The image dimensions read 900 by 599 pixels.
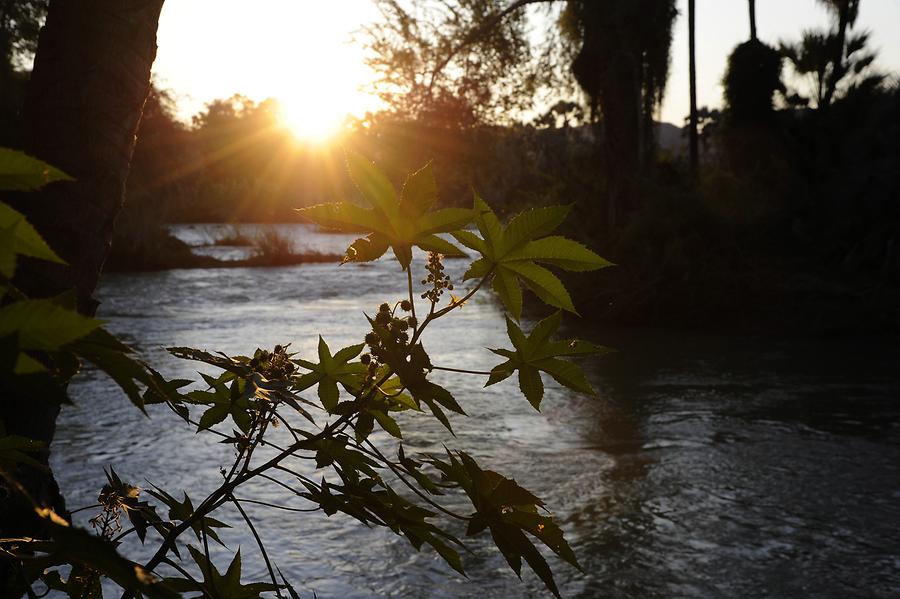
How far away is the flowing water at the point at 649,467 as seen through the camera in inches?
129

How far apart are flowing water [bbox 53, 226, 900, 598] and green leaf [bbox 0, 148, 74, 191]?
0.37 m

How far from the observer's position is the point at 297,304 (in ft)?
39.5

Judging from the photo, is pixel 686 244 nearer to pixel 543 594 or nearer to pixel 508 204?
pixel 508 204

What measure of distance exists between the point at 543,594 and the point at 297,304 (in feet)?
30.3

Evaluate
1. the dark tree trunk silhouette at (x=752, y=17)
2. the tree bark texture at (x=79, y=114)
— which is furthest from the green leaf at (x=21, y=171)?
the dark tree trunk silhouette at (x=752, y=17)

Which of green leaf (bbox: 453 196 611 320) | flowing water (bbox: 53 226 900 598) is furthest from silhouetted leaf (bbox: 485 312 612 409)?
flowing water (bbox: 53 226 900 598)

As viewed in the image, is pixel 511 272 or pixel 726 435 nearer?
pixel 511 272

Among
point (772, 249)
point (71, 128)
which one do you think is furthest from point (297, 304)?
point (71, 128)

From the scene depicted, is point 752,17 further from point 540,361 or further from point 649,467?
point 540,361

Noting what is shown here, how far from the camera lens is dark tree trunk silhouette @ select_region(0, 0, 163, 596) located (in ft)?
4.46

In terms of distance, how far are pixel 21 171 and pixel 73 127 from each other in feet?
2.73

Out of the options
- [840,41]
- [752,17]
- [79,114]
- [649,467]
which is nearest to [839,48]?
[840,41]

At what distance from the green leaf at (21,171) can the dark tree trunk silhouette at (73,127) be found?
779 millimetres

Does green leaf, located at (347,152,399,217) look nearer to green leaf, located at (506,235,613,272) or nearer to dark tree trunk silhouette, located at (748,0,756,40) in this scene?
green leaf, located at (506,235,613,272)
